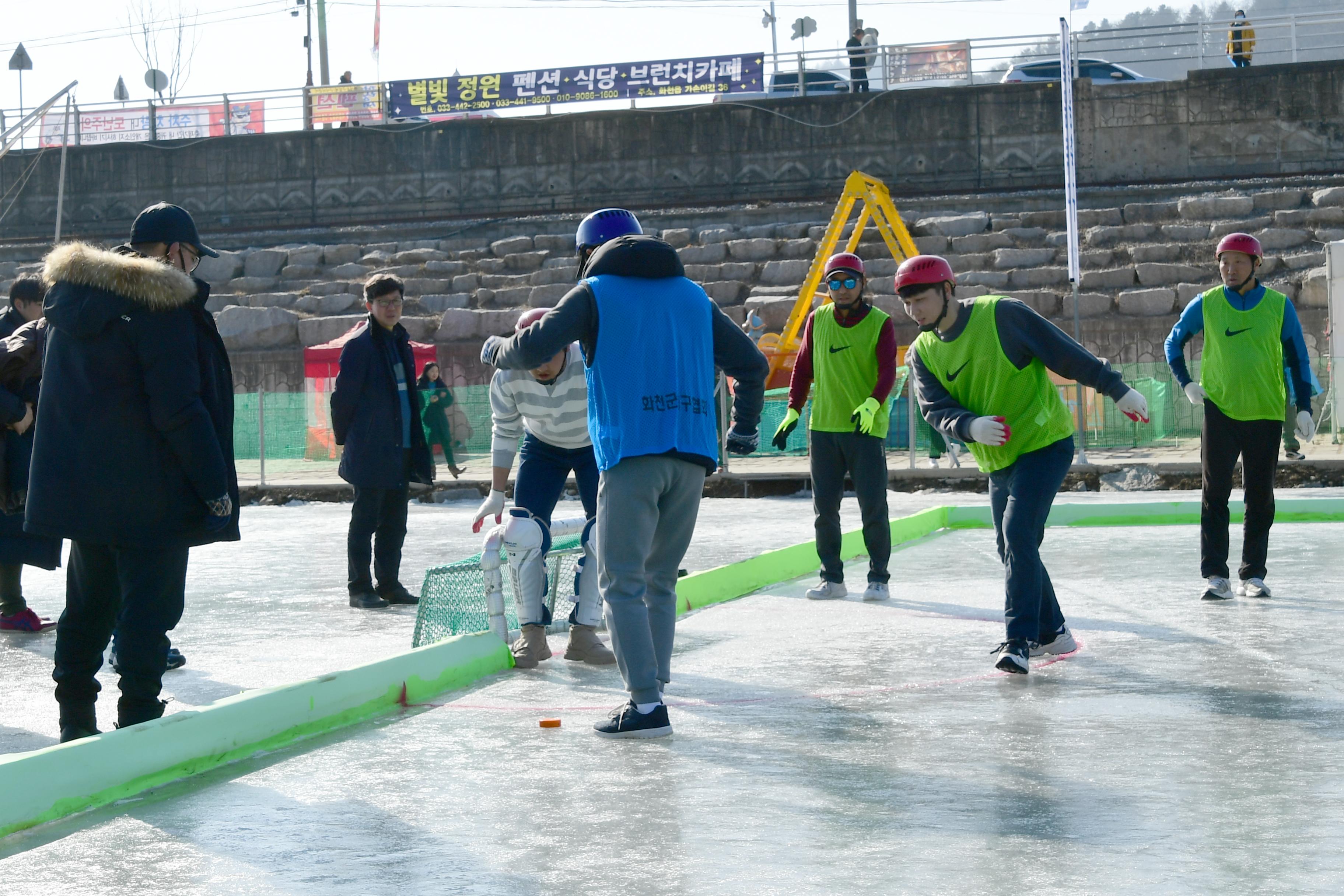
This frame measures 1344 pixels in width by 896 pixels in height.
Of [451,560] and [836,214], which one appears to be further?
[836,214]

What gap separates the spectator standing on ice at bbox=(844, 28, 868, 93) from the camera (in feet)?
87.1

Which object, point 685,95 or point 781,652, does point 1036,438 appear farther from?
point 685,95

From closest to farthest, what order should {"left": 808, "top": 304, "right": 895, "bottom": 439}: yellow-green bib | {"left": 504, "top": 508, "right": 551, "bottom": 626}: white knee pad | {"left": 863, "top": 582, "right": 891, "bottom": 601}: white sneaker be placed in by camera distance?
{"left": 504, "top": 508, "right": 551, "bottom": 626}: white knee pad, {"left": 863, "top": 582, "right": 891, "bottom": 601}: white sneaker, {"left": 808, "top": 304, "right": 895, "bottom": 439}: yellow-green bib

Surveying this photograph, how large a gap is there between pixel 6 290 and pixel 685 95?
1230cm

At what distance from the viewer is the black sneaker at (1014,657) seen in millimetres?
5309

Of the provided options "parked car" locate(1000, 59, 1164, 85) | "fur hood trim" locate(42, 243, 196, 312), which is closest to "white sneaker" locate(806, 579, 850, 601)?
"fur hood trim" locate(42, 243, 196, 312)

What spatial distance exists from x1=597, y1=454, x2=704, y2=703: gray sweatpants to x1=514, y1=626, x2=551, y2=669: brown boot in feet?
3.94

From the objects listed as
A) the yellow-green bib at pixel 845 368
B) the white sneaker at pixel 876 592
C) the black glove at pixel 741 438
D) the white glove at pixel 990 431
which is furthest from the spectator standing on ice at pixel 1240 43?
the black glove at pixel 741 438

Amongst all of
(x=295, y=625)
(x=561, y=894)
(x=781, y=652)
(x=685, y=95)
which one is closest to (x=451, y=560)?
(x=295, y=625)

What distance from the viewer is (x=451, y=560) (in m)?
9.55

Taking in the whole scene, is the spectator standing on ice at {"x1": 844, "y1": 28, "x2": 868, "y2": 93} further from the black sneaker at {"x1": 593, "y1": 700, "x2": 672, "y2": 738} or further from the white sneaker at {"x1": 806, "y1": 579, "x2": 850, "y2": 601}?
the black sneaker at {"x1": 593, "y1": 700, "x2": 672, "y2": 738}

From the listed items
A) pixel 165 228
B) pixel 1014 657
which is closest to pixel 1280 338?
pixel 1014 657

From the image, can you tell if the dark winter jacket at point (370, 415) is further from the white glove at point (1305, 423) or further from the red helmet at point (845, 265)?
the white glove at point (1305, 423)

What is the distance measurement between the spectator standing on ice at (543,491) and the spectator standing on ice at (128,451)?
5.34 ft
